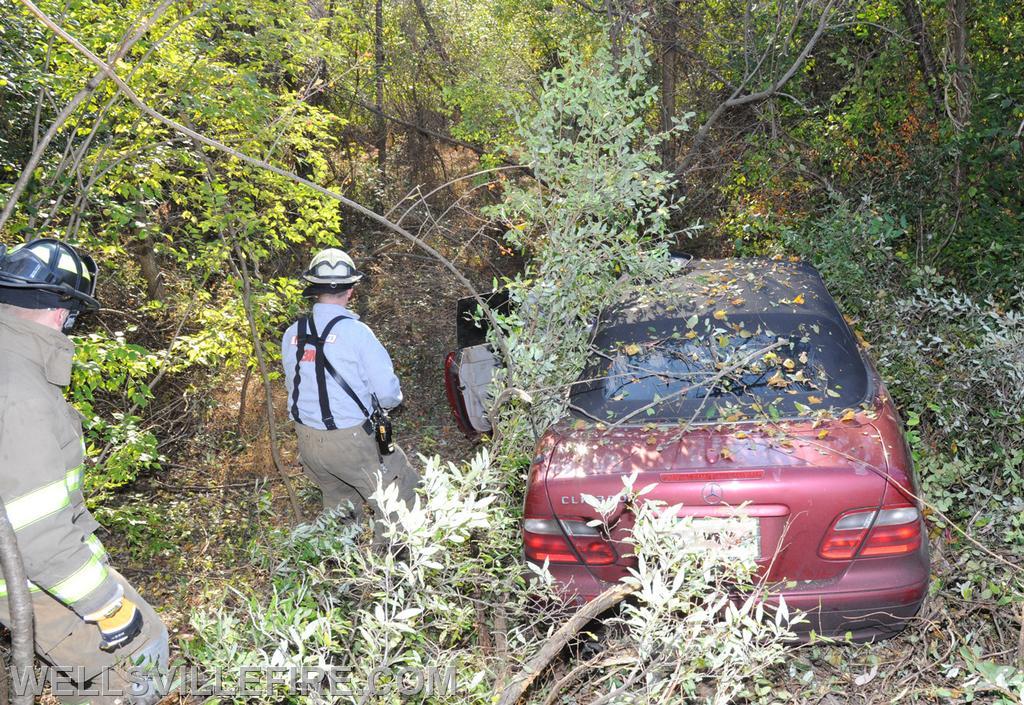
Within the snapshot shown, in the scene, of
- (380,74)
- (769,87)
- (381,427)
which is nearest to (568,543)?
(381,427)

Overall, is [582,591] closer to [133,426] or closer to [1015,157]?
[133,426]

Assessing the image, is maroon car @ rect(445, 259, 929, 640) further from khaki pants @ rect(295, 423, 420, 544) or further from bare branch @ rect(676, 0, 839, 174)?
bare branch @ rect(676, 0, 839, 174)

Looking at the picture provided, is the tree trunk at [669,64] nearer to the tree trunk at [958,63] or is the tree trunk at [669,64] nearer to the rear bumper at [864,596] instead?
the tree trunk at [958,63]

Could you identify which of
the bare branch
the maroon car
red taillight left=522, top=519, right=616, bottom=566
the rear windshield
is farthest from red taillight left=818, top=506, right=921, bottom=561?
the bare branch

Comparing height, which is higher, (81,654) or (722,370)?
(722,370)

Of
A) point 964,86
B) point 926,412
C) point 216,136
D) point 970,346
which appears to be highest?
point 216,136

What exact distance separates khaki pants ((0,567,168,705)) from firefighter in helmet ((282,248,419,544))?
142 cm

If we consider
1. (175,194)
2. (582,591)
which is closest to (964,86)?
(582,591)

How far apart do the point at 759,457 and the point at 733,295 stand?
1427 mm

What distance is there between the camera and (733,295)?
415 cm

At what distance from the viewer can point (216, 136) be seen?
222 inches

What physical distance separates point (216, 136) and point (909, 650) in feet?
18.6

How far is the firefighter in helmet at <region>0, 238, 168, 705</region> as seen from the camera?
2275 mm

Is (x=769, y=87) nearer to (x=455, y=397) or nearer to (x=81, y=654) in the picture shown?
(x=455, y=397)
